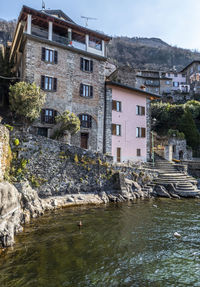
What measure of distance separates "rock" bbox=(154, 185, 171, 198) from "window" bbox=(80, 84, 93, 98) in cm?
1270

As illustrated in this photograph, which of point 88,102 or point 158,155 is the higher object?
point 88,102

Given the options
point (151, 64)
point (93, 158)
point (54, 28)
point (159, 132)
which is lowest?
point (93, 158)

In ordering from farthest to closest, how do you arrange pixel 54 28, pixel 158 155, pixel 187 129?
pixel 187 129
pixel 158 155
pixel 54 28

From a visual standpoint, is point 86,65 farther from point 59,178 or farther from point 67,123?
point 59,178

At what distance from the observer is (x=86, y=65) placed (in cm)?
2405

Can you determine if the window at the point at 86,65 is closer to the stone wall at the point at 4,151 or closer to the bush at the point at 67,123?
the bush at the point at 67,123

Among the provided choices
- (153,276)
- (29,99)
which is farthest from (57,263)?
(29,99)

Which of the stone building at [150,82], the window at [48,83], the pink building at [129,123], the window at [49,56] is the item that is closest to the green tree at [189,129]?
the pink building at [129,123]

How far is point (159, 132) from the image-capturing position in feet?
127

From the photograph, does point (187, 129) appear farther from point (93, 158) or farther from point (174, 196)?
point (93, 158)

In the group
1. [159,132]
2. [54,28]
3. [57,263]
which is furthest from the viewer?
[159,132]

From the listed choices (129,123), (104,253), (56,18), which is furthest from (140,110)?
(104,253)

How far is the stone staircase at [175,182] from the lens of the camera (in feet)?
64.3

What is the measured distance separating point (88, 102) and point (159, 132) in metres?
19.9
